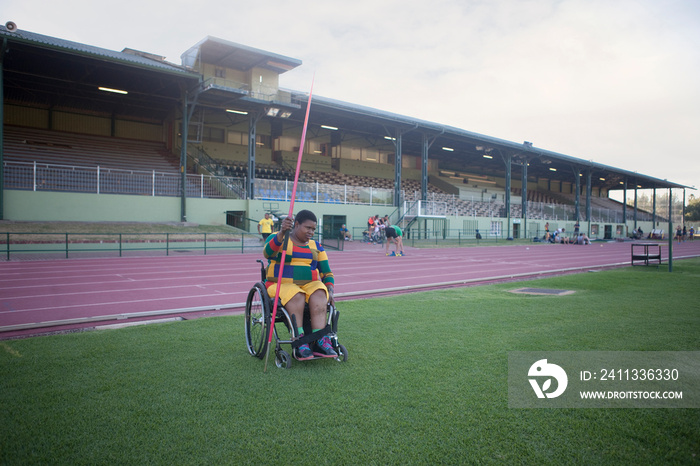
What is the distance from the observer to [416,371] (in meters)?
4.13

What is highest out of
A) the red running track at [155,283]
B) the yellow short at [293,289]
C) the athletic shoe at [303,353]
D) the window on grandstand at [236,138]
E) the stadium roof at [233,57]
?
the stadium roof at [233,57]

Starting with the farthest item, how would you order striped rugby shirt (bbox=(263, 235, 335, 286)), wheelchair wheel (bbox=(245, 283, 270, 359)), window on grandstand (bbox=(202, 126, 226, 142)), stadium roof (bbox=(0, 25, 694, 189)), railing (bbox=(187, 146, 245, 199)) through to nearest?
window on grandstand (bbox=(202, 126, 226, 142)) < railing (bbox=(187, 146, 245, 199)) < stadium roof (bbox=(0, 25, 694, 189)) < striped rugby shirt (bbox=(263, 235, 335, 286)) < wheelchair wheel (bbox=(245, 283, 270, 359))

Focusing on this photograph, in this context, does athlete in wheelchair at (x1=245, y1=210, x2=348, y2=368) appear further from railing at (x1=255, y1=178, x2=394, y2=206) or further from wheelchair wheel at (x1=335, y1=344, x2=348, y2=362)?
railing at (x1=255, y1=178, x2=394, y2=206)

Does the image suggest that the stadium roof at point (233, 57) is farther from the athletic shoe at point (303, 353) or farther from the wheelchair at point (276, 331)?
the athletic shoe at point (303, 353)

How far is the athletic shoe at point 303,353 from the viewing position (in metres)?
4.21

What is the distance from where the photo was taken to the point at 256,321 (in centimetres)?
481

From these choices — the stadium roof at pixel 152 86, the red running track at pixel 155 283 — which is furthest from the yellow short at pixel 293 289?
the stadium roof at pixel 152 86

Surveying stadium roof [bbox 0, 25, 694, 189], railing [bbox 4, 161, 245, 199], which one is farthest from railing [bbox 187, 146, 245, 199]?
stadium roof [bbox 0, 25, 694, 189]

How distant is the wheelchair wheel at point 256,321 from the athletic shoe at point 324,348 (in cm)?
50

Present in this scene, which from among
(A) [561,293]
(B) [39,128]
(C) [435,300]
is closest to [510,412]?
(C) [435,300]

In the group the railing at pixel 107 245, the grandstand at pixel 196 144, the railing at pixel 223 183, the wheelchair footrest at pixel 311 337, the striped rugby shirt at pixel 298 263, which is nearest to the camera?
the wheelchair footrest at pixel 311 337

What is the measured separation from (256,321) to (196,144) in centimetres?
3000

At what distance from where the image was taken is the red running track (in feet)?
23.3

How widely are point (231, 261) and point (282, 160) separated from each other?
840 inches
